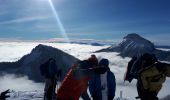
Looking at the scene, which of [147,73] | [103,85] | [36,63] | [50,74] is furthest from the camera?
[36,63]

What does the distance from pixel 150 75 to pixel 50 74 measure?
4.02m

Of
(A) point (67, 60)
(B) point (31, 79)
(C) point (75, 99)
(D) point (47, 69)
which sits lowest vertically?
(B) point (31, 79)

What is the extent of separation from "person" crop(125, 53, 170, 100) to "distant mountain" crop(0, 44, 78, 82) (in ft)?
400

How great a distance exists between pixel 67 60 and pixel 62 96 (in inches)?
4982

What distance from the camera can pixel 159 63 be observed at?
26.0 feet

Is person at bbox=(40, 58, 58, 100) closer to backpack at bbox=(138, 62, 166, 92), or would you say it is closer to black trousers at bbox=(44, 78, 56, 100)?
black trousers at bbox=(44, 78, 56, 100)

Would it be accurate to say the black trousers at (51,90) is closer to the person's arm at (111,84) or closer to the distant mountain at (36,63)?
the person's arm at (111,84)

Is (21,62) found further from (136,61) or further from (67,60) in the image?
(136,61)

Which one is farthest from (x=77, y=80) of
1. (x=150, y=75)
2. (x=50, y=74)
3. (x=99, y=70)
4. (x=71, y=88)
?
(x=50, y=74)

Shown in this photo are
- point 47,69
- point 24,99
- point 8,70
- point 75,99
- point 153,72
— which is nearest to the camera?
point 153,72

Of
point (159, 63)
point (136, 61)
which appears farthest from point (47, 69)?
point (159, 63)

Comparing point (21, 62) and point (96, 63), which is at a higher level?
point (96, 63)

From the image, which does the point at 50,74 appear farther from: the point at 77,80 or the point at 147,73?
the point at 147,73

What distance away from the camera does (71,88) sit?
8.30m
